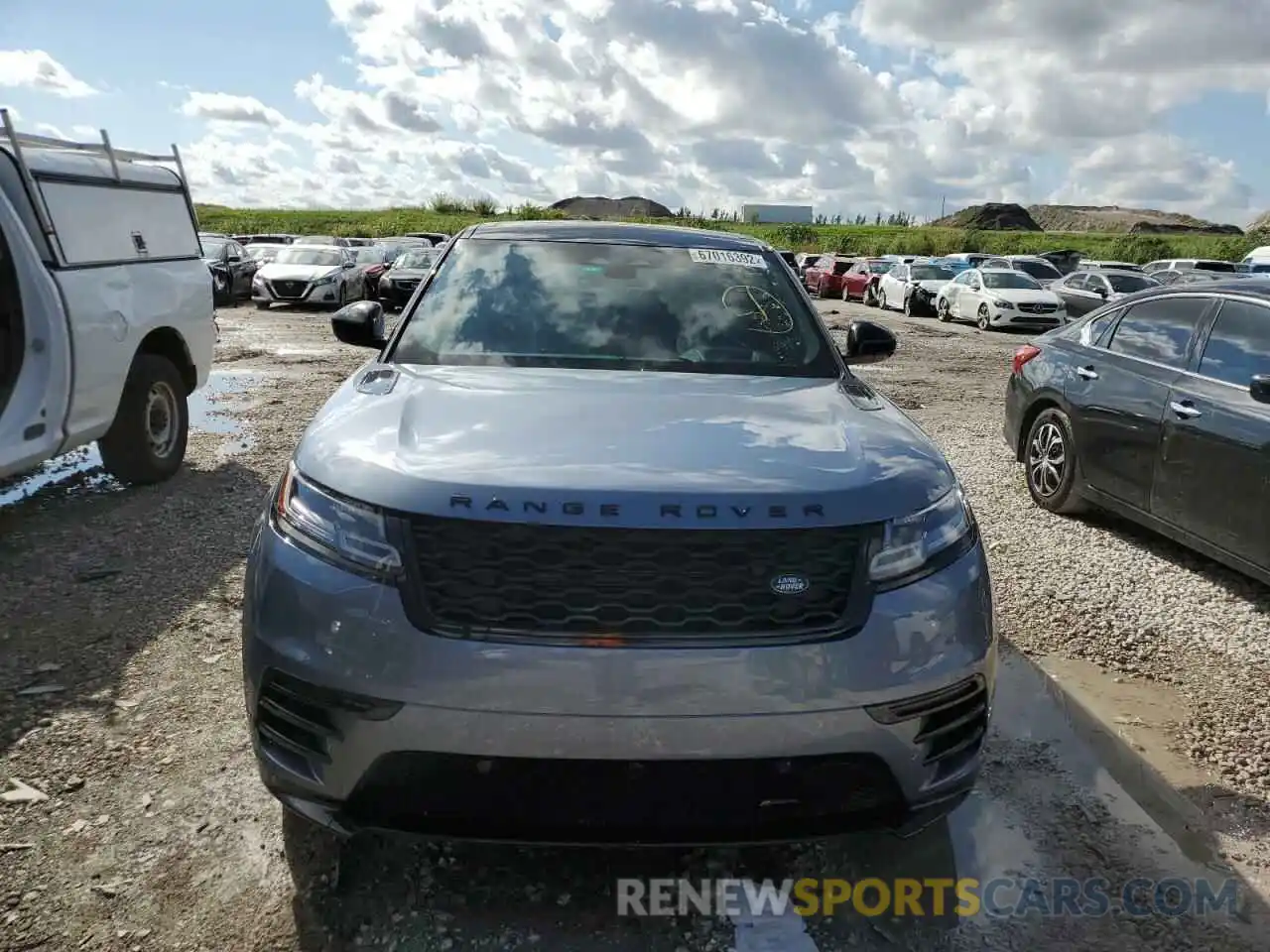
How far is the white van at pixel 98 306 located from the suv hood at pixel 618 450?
307 centimetres

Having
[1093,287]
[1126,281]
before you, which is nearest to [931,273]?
[1093,287]

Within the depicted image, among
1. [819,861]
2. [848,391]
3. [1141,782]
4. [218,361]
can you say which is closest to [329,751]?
[819,861]

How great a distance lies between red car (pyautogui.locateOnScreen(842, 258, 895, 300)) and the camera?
102 feet

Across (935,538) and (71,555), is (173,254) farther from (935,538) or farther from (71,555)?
(935,538)

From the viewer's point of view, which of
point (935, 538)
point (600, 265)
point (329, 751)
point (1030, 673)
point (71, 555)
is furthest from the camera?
point (71, 555)

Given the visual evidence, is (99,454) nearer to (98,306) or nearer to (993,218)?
(98,306)

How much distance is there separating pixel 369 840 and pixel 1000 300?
2182 centimetres

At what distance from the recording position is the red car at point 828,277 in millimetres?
34094

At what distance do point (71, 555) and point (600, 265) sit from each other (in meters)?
3.28

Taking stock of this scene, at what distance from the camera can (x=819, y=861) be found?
2.72 meters

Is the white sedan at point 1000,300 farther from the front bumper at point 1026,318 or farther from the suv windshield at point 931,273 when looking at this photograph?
the suv windshield at point 931,273

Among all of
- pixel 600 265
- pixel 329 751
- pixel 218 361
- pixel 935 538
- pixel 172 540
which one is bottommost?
pixel 218 361

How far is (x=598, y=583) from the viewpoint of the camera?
216cm

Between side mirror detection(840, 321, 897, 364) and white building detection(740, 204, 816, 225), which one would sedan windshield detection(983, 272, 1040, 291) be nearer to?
side mirror detection(840, 321, 897, 364)
